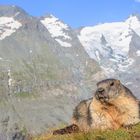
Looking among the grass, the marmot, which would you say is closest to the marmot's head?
the marmot

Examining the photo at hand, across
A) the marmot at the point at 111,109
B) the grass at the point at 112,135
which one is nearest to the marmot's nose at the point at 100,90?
the marmot at the point at 111,109

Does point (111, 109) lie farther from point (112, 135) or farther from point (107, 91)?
point (112, 135)

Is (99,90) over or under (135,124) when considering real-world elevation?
over

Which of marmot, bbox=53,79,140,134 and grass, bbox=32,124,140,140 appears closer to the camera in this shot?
grass, bbox=32,124,140,140

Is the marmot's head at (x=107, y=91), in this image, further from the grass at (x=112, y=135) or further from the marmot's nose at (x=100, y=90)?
the grass at (x=112, y=135)

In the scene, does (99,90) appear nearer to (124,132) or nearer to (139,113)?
(139,113)

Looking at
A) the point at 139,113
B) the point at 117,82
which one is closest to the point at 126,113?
the point at 139,113

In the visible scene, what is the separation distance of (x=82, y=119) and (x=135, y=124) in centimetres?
282

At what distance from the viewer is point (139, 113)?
16844 millimetres

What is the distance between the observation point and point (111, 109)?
55.9 ft

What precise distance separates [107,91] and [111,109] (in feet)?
2.42

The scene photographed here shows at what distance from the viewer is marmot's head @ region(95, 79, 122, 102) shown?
17250mm

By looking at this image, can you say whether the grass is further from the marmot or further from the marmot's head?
the marmot's head

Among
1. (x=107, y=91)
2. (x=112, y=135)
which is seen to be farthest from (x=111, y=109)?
(x=112, y=135)
